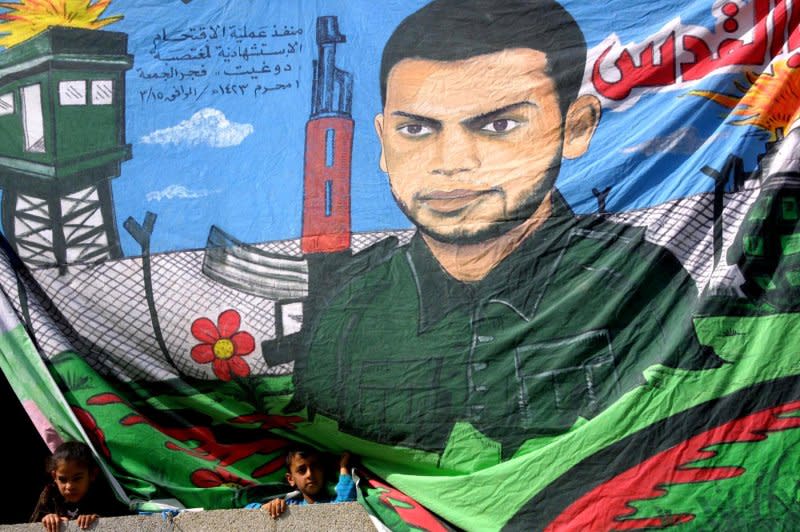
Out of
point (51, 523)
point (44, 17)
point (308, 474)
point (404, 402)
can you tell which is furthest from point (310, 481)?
point (44, 17)

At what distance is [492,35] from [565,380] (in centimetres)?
150

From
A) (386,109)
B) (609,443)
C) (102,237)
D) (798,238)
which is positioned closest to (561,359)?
(609,443)

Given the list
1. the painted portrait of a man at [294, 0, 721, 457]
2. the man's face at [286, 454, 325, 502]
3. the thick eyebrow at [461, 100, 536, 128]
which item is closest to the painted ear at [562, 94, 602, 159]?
the painted portrait of a man at [294, 0, 721, 457]

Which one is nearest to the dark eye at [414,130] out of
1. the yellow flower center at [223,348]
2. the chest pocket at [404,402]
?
the chest pocket at [404,402]

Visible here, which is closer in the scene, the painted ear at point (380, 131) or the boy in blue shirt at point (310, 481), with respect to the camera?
the boy in blue shirt at point (310, 481)

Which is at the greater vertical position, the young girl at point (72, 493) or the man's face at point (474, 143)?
the man's face at point (474, 143)

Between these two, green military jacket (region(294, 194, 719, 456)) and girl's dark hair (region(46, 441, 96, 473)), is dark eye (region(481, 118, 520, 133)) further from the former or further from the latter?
girl's dark hair (region(46, 441, 96, 473))

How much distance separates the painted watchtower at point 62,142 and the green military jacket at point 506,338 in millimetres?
1151

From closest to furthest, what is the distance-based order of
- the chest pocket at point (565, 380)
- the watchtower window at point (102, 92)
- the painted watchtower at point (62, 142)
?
the chest pocket at point (565, 380) → the painted watchtower at point (62, 142) → the watchtower window at point (102, 92)

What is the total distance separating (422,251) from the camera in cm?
456

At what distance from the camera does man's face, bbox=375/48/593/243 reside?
450cm

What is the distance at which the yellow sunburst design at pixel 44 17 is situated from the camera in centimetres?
511

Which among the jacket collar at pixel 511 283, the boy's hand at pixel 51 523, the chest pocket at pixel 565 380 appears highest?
the jacket collar at pixel 511 283

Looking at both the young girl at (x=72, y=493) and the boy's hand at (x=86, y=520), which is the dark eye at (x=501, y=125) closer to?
the young girl at (x=72, y=493)
